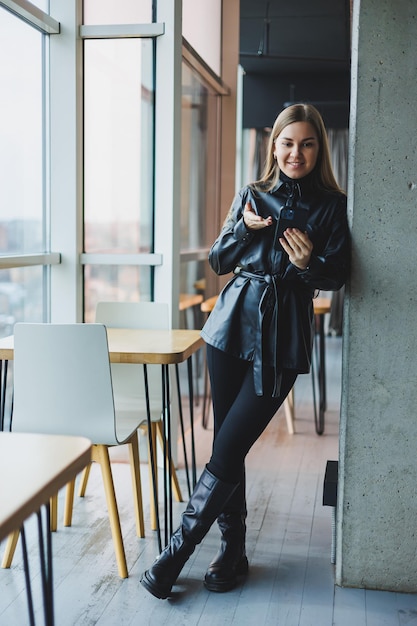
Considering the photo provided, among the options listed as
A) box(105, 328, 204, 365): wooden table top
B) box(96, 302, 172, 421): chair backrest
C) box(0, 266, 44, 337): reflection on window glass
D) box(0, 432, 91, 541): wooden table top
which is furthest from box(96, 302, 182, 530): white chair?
box(0, 432, 91, 541): wooden table top

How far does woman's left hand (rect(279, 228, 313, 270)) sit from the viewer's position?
2.35m

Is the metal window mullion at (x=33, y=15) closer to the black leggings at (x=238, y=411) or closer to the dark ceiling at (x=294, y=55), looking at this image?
the black leggings at (x=238, y=411)

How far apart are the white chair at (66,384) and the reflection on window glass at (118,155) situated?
134 centimetres

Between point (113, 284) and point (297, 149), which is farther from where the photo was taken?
point (113, 284)

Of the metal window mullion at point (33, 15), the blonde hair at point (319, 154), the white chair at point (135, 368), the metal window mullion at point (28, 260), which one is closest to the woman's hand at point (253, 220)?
the blonde hair at point (319, 154)

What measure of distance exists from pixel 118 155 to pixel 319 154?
5.44 feet

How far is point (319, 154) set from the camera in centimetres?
252

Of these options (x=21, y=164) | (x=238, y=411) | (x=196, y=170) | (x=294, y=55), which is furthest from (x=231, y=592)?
(x=294, y=55)

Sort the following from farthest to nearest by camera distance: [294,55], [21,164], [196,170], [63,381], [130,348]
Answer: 1. [294,55]
2. [196,170]
3. [21,164]
4. [130,348]
5. [63,381]

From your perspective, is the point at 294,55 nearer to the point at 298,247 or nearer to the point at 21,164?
the point at 21,164

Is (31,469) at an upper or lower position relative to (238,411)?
upper

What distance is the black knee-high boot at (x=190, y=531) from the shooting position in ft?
8.12

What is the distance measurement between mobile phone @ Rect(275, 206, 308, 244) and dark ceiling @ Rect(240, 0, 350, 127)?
4.49 metres

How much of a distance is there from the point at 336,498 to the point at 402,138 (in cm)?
123
